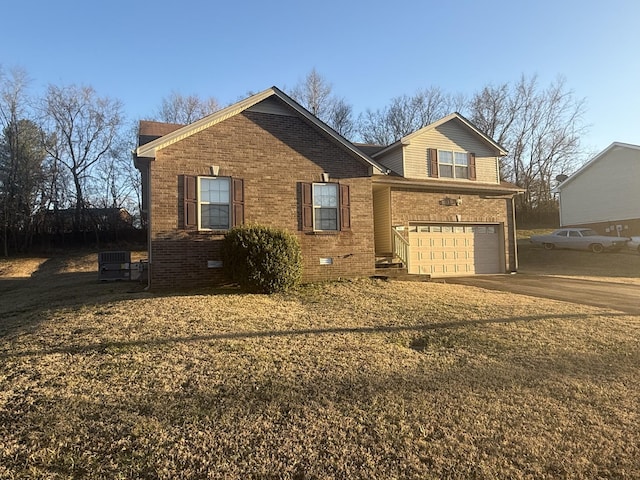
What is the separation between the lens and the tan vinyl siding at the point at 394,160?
52.1ft

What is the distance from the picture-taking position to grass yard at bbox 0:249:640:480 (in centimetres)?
334

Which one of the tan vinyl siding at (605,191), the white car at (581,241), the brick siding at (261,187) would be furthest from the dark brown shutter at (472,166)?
the tan vinyl siding at (605,191)

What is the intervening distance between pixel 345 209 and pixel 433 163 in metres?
5.50

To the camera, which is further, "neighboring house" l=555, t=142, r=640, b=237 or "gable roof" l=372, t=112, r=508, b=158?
"neighboring house" l=555, t=142, r=640, b=237

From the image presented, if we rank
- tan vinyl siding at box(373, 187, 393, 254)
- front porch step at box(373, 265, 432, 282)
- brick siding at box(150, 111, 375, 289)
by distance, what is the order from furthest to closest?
tan vinyl siding at box(373, 187, 393, 254), front porch step at box(373, 265, 432, 282), brick siding at box(150, 111, 375, 289)

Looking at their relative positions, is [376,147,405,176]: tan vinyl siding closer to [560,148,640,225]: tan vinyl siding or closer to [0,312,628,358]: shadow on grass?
[0,312,628,358]: shadow on grass

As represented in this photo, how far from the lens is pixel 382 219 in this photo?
1519 cm

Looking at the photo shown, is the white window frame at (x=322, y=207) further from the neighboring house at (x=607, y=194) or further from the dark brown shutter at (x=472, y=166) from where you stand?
the neighboring house at (x=607, y=194)

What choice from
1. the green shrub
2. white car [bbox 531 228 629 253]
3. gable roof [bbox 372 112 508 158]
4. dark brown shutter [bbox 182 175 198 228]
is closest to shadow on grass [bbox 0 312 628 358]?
the green shrub

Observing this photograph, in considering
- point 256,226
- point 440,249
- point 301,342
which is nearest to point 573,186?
point 440,249

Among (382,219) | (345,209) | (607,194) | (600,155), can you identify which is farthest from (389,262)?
(600,155)

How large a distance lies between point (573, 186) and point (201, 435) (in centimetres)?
3571

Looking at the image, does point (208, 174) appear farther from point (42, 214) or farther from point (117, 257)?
point (42, 214)

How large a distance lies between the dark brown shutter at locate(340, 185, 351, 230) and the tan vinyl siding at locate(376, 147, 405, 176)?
4.02 metres
